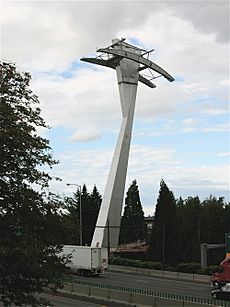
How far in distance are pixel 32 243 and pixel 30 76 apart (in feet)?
13.3

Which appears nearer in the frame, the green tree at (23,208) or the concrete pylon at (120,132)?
the green tree at (23,208)

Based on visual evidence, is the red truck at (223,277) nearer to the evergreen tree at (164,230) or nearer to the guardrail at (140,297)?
the guardrail at (140,297)

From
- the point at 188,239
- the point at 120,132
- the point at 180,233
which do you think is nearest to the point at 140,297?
the point at 180,233

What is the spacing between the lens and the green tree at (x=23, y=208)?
496 inches

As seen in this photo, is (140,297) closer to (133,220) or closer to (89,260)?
(89,260)

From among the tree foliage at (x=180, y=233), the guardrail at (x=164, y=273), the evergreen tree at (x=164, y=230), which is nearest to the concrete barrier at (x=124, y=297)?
the guardrail at (x=164, y=273)

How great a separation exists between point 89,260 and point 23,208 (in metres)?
35.7

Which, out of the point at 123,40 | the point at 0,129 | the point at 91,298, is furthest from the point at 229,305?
the point at 123,40

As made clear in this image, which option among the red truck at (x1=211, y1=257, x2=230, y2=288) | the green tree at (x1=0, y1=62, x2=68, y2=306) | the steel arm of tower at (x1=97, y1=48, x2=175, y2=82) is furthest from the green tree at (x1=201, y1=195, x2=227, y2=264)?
the green tree at (x1=0, y1=62, x2=68, y2=306)

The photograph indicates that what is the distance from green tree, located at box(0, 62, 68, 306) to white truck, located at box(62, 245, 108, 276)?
34.2 metres

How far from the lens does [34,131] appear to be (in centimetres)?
1364

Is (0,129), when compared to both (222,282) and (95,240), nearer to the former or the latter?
(222,282)

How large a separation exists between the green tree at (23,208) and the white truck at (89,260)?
3419cm

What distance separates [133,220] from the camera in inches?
3688
